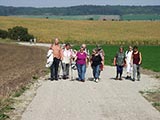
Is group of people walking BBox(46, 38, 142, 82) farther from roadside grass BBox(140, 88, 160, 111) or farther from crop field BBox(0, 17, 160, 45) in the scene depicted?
crop field BBox(0, 17, 160, 45)

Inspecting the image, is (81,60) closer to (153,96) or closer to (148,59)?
(153,96)

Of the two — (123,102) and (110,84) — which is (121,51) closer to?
(110,84)

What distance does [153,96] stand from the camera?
16141 millimetres

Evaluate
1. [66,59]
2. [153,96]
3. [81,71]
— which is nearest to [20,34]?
[66,59]

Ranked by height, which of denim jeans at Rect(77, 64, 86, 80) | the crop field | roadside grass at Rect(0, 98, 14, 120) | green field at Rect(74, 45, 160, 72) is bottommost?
the crop field

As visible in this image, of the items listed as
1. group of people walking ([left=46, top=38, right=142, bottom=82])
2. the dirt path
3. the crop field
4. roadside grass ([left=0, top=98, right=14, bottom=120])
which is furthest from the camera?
the crop field

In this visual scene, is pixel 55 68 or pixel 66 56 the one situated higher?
pixel 66 56

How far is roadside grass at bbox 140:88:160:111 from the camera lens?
46.5 ft

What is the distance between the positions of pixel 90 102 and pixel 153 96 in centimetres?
275

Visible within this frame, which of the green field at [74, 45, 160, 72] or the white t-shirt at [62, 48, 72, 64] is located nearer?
the white t-shirt at [62, 48, 72, 64]

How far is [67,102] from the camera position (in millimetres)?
14305

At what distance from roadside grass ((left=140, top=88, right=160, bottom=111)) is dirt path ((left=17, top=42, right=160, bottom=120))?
8.1 inches

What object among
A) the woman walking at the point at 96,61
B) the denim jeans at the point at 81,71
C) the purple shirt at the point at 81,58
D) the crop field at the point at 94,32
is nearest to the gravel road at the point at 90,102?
the denim jeans at the point at 81,71

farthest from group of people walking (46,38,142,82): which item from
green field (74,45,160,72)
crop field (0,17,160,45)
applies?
crop field (0,17,160,45)
